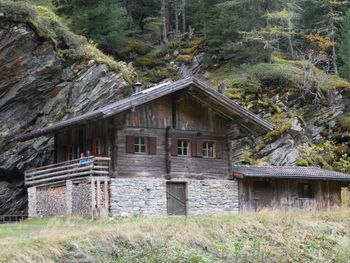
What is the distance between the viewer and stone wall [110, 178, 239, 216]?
27288mm

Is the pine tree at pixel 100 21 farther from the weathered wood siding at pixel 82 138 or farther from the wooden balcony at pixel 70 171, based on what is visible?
the wooden balcony at pixel 70 171

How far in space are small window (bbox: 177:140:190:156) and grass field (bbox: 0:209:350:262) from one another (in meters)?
9.00

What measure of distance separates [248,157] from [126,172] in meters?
12.5

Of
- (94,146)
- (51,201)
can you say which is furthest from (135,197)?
(51,201)

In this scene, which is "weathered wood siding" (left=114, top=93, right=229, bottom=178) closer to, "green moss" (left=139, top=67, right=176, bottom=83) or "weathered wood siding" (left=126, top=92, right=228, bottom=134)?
"weathered wood siding" (left=126, top=92, right=228, bottom=134)

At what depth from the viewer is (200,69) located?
4894 centimetres

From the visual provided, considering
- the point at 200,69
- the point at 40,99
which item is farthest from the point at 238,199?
the point at 200,69

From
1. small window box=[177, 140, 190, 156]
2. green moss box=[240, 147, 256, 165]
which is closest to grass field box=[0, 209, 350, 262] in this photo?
small window box=[177, 140, 190, 156]

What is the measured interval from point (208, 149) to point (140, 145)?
4146 millimetres

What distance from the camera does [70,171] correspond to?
28.4 metres

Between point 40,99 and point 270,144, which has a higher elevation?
point 40,99

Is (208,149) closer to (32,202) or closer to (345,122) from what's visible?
(32,202)

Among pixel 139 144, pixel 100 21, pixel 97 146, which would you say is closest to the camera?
pixel 139 144

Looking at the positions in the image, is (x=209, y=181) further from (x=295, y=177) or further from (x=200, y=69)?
(x=200, y=69)
